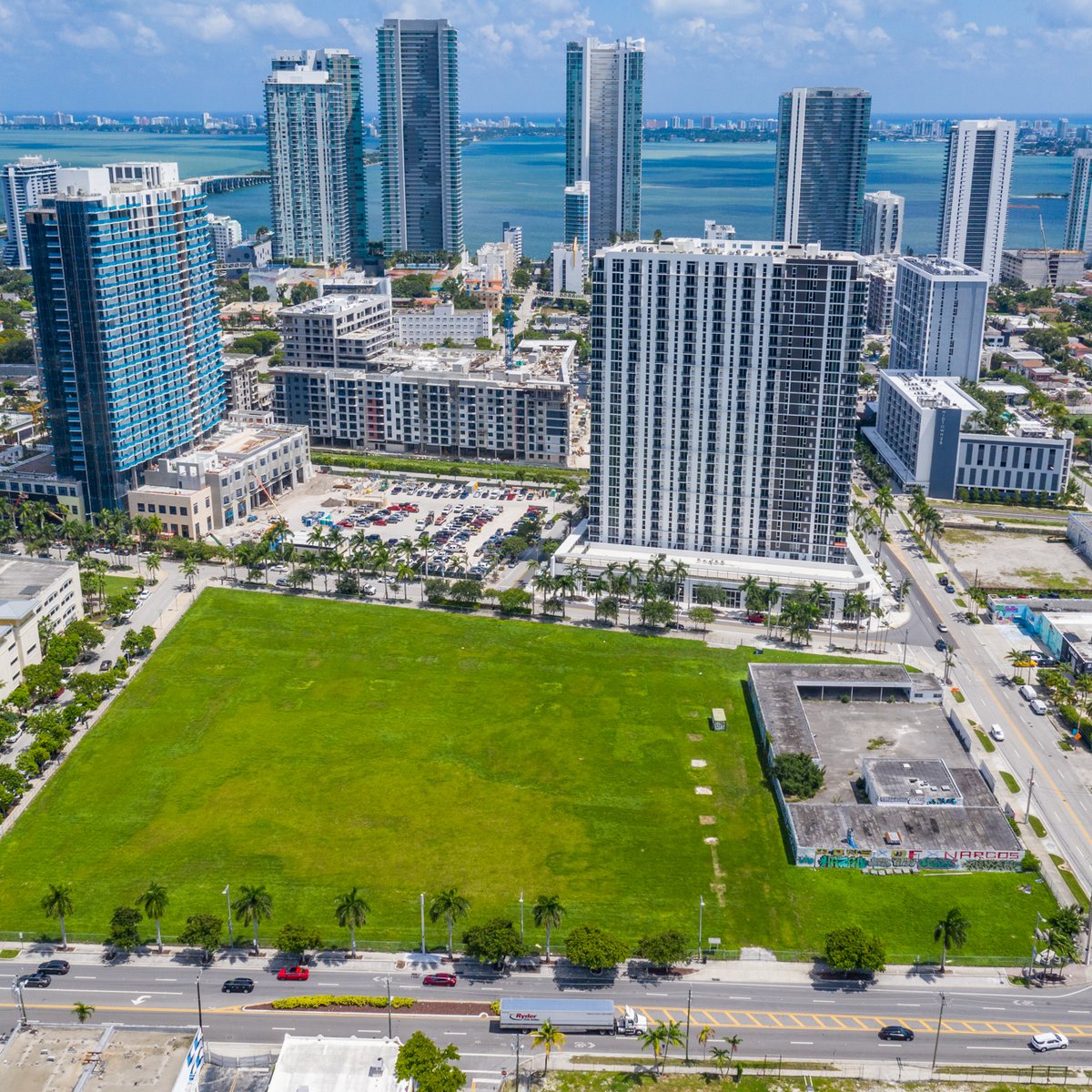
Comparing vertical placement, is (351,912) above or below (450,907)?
below

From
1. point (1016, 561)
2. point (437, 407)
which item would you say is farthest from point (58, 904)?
point (437, 407)

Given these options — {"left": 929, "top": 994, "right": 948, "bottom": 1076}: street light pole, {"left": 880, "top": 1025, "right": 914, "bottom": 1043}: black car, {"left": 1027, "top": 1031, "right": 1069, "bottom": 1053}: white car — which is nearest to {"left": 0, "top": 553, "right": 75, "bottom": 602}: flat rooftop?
{"left": 880, "top": 1025, "right": 914, "bottom": 1043}: black car

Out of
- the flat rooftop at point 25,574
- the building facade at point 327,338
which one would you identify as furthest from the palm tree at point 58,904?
the building facade at point 327,338

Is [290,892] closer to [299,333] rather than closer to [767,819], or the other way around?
[767,819]

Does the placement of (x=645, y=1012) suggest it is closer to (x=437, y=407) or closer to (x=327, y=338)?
(x=437, y=407)

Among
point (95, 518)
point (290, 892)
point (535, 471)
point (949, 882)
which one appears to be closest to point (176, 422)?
point (95, 518)

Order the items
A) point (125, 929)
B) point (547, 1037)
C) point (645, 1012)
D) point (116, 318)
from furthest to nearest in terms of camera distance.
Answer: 1. point (116, 318)
2. point (125, 929)
3. point (645, 1012)
4. point (547, 1037)

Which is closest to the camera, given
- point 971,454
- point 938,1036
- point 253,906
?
point 938,1036

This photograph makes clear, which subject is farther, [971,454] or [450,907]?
[971,454]
